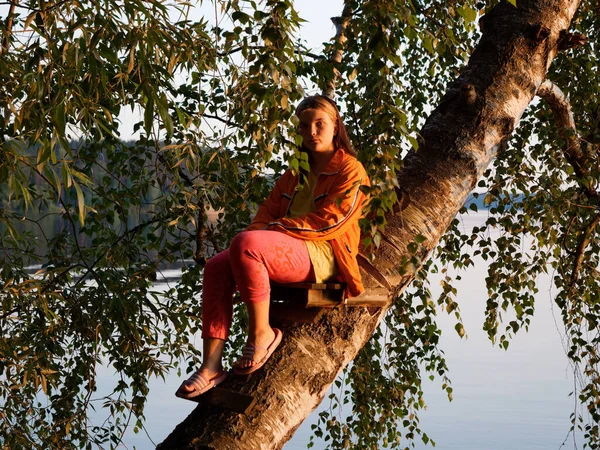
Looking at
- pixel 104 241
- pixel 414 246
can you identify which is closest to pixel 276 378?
pixel 414 246

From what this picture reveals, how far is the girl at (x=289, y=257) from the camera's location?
8.71 ft

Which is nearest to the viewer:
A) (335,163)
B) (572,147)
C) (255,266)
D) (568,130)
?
(255,266)

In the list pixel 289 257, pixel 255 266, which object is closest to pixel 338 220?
pixel 289 257

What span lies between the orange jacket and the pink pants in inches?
2.3

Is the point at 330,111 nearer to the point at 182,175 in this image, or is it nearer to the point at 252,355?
the point at 252,355

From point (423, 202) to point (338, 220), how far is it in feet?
1.54

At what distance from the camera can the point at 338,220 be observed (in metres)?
2.75

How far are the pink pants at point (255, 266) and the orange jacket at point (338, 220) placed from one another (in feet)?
0.19

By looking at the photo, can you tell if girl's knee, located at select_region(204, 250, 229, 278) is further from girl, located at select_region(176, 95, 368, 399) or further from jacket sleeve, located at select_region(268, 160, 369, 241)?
jacket sleeve, located at select_region(268, 160, 369, 241)

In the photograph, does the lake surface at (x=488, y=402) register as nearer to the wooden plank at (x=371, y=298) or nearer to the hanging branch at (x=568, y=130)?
the hanging branch at (x=568, y=130)

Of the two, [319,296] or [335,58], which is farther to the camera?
[335,58]

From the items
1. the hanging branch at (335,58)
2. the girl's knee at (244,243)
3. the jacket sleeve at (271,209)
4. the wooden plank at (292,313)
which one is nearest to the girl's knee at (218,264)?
the girl's knee at (244,243)

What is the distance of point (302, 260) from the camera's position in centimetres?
269

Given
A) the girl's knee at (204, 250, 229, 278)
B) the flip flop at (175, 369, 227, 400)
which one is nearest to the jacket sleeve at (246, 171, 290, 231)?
the girl's knee at (204, 250, 229, 278)
